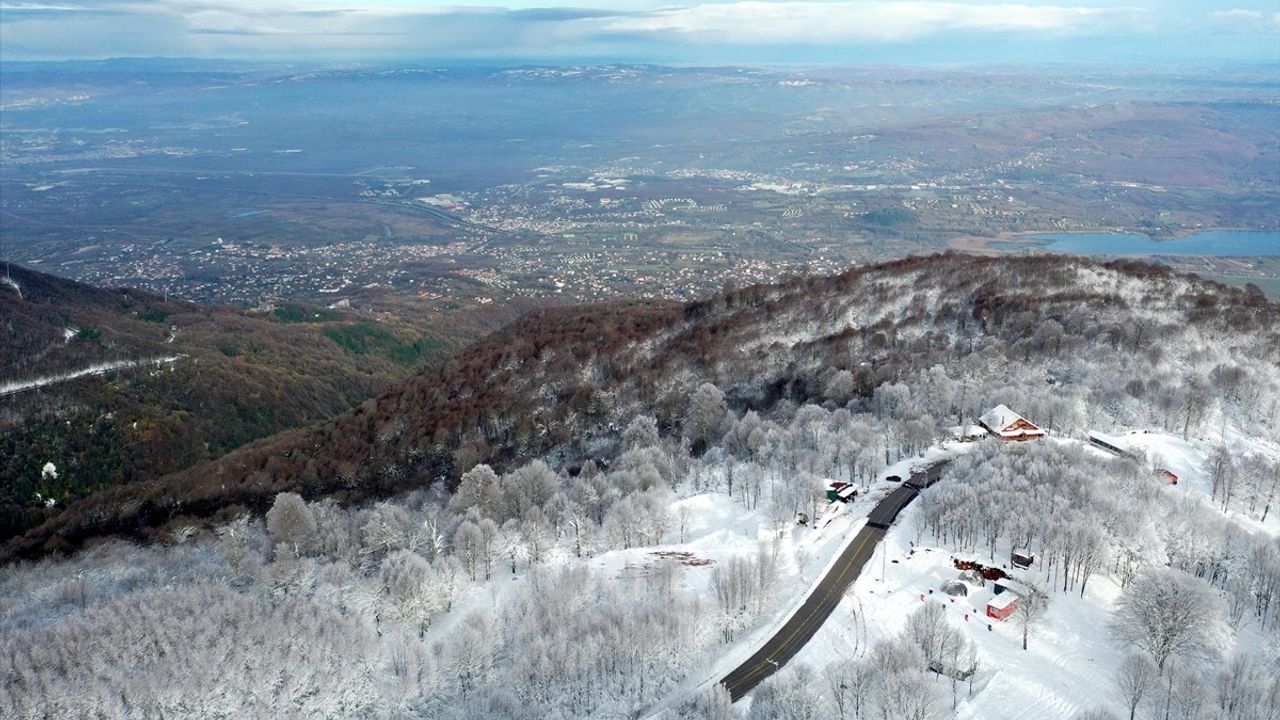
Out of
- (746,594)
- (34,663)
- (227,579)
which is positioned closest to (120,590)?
(227,579)

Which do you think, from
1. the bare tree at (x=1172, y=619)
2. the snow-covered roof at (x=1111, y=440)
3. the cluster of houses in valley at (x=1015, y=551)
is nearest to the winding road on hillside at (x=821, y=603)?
the cluster of houses in valley at (x=1015, y=551)

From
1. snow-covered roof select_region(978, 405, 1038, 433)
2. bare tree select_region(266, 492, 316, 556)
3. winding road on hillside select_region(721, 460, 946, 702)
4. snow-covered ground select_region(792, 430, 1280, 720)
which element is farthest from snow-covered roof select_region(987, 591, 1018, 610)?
bare tree select_region(266, 492, 316, 556)

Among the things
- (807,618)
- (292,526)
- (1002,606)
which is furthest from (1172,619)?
(292,526)

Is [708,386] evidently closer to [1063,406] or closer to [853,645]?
[1063,406]

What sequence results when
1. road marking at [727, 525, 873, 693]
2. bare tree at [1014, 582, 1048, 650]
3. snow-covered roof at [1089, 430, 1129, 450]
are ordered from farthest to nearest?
snow-covered roof at [1089, 430, 1129, 450] < bare tree at [1014, 582, 1048, 650] < road marking at [727, 525, 873, 693]

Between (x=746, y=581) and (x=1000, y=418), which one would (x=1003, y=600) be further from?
(x=1000, y=418)

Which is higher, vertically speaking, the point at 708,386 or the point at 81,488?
the point at 708,386

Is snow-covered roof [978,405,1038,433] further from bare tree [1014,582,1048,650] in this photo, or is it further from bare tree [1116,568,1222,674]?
bare tree [1116,568,1222,674]
